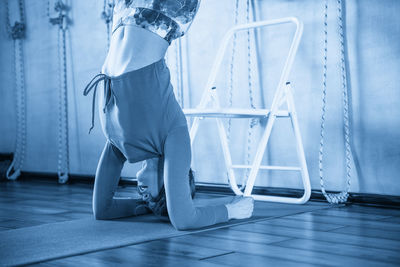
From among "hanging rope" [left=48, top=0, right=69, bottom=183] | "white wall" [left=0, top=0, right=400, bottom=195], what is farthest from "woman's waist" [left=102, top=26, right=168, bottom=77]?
"hanging rope" [left=48, top=0, right=69, bottom=183]

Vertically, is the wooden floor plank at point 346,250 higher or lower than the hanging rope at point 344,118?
lower

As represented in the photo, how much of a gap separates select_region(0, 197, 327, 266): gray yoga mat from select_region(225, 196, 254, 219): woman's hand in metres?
0.03

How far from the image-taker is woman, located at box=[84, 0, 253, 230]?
1707mm

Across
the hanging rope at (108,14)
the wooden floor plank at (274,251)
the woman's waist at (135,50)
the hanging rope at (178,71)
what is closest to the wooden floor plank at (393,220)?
the wooden floor plank at (274,251)

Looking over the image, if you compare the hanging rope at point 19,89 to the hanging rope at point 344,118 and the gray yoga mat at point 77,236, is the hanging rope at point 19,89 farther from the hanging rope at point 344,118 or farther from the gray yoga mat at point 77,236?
the hanging rope at point 344,118

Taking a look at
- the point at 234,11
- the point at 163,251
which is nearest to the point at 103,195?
the point at 163,251

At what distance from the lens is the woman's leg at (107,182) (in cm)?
196

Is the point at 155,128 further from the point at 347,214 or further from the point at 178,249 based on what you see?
the point at 347,214

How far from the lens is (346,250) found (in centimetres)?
147

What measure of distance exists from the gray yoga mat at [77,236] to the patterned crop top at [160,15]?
2.16 feet

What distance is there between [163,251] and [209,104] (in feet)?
4.93

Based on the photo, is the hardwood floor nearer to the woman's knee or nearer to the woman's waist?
the woman's knee

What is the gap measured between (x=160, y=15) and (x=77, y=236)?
771mm

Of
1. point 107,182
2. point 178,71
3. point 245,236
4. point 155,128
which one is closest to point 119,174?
point 107,182
